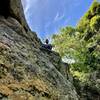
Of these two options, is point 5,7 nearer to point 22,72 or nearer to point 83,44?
point 22,72

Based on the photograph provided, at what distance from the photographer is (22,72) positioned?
1146 cm

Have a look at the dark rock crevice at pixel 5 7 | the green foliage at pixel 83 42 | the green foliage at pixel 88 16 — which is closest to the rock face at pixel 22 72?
the dark rock crevice at pixel 5 7

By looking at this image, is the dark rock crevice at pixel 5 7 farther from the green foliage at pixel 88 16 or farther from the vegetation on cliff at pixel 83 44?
the green foliage at pixel 88 16

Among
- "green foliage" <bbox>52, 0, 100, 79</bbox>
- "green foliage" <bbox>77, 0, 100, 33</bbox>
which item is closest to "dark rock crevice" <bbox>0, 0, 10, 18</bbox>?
"green foliage" <bbox>52, 0, 100, 79</bbox>

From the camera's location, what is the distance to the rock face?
33.2ft

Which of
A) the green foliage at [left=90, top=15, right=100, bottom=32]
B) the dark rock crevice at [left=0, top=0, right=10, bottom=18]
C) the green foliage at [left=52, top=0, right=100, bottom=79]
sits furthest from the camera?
the green foliage at [left=90, top=15, right=100, bottom=32]

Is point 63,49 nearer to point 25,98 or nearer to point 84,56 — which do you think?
point 84,56

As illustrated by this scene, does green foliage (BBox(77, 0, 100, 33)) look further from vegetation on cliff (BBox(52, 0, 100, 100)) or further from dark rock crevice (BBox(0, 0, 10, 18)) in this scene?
dark rock crevice (BBox(0, 0, 10, 18))

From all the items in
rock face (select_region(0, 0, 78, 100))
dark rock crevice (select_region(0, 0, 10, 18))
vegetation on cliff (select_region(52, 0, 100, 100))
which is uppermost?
vegetation on cliff (select_region(52, 0, 100, 100))

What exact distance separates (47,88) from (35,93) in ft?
4.08

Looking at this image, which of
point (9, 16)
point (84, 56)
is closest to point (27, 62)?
point (9, 16)

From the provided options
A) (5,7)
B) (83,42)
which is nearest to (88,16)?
(83,42)

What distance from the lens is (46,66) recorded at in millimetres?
14352

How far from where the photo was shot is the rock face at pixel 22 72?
10105mm
